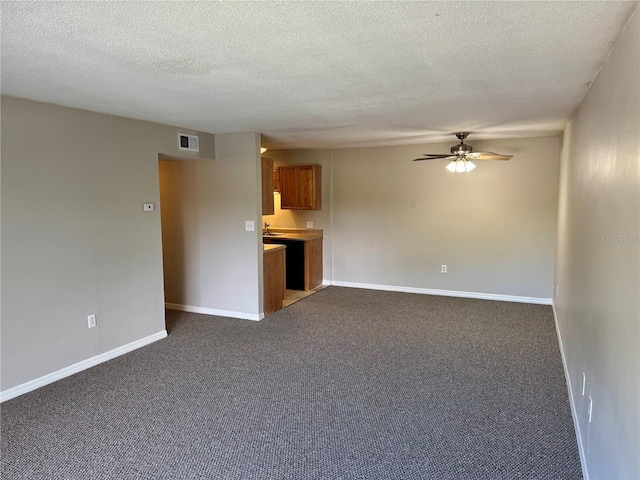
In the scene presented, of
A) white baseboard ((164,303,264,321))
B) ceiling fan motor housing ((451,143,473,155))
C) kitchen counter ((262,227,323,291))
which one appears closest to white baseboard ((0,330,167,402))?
white baseboard ((164,303,264,321))

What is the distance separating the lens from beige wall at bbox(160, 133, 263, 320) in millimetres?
4836

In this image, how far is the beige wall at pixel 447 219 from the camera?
18.2 feet

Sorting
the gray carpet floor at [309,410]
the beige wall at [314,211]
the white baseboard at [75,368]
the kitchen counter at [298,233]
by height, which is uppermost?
the beige wall at [314,211]

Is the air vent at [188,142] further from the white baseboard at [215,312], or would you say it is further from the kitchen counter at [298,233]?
the kitchen counter at [298,233]

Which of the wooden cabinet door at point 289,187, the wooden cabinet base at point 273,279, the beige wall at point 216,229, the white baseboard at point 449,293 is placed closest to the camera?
the beige wall at point 216,229

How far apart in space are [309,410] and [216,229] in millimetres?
2798

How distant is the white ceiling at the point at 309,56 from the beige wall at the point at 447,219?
6.36ft

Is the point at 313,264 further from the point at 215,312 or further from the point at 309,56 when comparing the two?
the point at 309,56

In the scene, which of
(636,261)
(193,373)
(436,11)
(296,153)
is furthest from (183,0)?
(296,153)

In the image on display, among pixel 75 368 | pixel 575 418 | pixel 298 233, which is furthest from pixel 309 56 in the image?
pixel 298 233

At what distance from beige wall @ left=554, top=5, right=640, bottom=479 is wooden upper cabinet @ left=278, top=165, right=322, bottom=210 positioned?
4245mm

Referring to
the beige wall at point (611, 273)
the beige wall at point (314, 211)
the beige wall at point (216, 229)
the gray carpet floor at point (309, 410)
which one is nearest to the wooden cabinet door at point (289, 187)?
the beige wall at point (314, 211)

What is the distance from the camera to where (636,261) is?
142cm

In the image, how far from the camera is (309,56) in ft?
7.07
